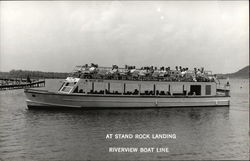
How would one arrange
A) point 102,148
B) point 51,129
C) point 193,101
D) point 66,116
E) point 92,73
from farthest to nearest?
1. point 193,101
2. point 92,73
3. point 66,116
4. point 51,129
5. point 102,148

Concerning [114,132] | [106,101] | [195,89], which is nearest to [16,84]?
[106,101]

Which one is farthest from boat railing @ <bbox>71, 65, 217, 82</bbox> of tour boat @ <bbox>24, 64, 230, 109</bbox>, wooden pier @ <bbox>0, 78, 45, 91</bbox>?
wooden pier @ <bbox>0, 78, 45, 91</bbox>

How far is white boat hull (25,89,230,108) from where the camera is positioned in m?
35.0

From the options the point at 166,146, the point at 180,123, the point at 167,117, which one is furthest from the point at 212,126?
the point at 166,146

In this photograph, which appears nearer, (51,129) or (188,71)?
(51,129)

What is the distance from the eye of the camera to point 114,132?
24797mm

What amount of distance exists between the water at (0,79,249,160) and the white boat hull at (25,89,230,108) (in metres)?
1.19

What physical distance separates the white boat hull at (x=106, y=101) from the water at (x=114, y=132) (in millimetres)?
1189

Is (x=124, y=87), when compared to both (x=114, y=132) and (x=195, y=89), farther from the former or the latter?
(x=114, y=132)

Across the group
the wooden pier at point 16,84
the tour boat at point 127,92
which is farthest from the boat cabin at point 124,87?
the wooden pier at point 16,84

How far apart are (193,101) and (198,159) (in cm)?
2405

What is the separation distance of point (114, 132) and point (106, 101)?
12.2 meters

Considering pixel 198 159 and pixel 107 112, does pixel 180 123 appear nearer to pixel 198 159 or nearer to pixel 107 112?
pixel 107 112

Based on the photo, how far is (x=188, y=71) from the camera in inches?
1719
